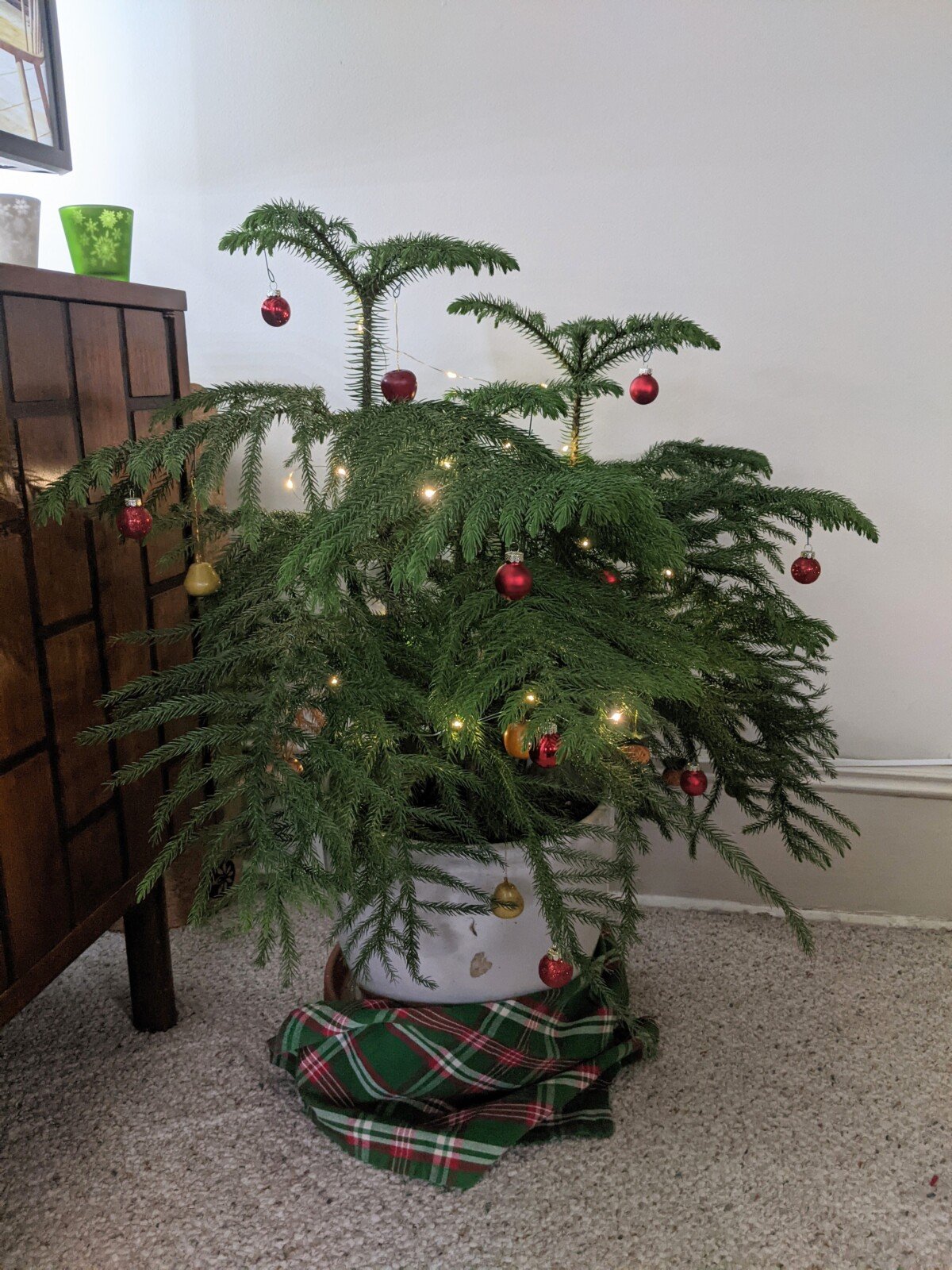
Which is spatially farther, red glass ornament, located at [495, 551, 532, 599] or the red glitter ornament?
the red glitter ornament

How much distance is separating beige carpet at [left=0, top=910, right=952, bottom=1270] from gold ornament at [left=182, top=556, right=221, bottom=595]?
0.56m

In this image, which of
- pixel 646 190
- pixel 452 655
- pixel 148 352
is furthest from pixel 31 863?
pixel 646 190

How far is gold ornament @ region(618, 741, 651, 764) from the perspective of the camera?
0.89 metres

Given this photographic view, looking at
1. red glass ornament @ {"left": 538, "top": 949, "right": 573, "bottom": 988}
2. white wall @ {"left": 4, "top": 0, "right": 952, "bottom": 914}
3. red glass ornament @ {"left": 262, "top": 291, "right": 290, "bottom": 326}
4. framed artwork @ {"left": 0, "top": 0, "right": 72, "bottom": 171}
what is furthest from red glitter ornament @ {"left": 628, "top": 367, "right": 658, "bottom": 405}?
framed artwork @ {"left": 0, "top": 0, "right": 72, "bottom": 171}

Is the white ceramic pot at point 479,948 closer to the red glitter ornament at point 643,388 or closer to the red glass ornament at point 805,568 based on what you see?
the red glass ornament at point 805,568

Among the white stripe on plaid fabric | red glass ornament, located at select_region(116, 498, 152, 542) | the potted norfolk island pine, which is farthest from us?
the white stripe on plaid fabric

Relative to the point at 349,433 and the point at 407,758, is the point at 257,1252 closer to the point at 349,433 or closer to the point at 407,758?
the point at 407,758

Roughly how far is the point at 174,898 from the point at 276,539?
0.67 m

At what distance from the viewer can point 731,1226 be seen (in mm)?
869

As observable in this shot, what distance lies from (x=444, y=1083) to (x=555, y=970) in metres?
0.20

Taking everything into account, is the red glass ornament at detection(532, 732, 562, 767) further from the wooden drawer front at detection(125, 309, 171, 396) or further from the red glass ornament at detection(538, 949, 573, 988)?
the wooden drawer front at detection(125, 309, 171, 396)

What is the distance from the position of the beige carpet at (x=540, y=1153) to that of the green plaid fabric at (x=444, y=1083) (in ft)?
0.09

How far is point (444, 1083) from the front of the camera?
965mm

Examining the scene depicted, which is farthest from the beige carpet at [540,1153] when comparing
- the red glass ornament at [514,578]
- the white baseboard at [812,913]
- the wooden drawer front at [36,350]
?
the wooden drawer front at [36,350]
